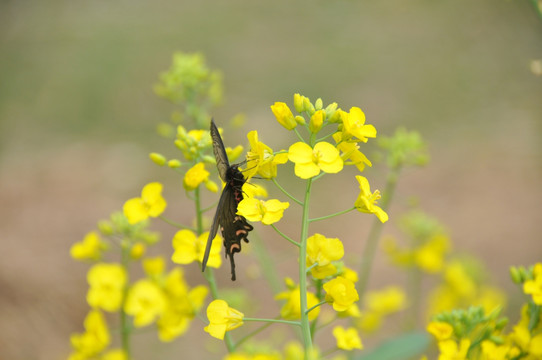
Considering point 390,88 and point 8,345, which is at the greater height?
point 390,88

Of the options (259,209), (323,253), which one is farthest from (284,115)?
(323,253)

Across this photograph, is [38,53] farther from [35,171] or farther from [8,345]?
[8,345]

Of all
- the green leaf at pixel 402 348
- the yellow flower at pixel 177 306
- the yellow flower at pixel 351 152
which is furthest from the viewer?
the green leaf at pixel 402 348

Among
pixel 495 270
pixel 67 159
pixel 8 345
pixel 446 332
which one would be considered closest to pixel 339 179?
pixel 495 270

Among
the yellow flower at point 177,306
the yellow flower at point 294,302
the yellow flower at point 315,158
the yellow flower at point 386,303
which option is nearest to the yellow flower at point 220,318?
the yellow flower at point 294,302

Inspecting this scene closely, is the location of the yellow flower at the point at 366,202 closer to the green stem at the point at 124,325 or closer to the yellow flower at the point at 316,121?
the yellow flower at the point at 316,121

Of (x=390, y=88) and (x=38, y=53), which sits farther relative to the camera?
(x=38, y=53)
